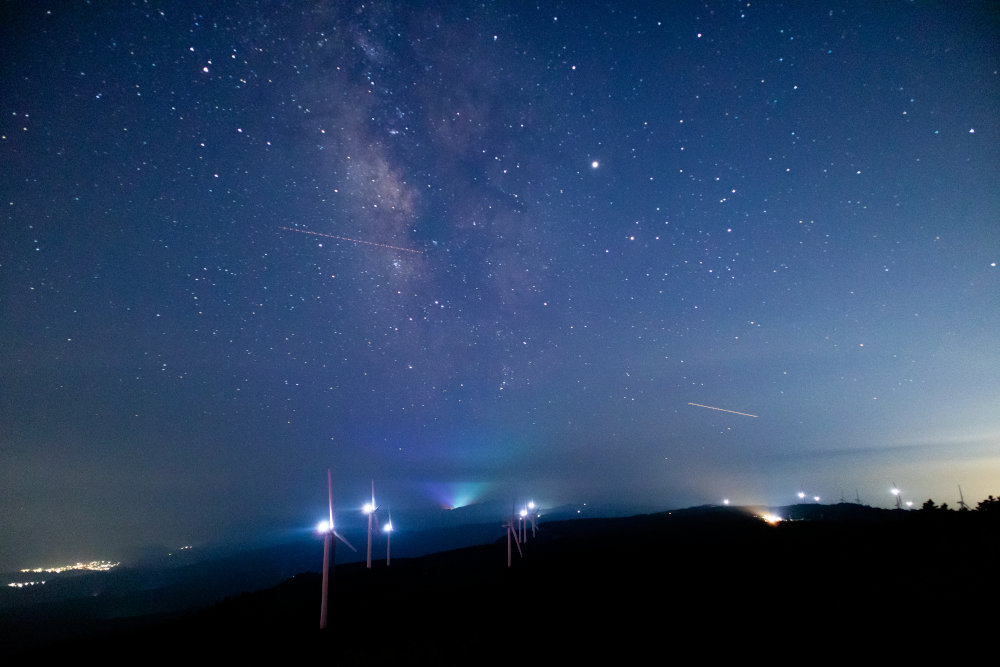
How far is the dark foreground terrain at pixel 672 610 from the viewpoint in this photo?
10859mm

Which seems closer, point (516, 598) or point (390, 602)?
point (516, 598)

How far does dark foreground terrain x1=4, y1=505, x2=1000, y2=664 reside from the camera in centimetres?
1086

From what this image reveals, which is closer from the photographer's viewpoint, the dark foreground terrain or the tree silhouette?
the dark foreground terrain

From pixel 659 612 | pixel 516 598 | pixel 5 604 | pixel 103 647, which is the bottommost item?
pixel 5 604

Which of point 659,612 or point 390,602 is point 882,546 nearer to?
point 659,612

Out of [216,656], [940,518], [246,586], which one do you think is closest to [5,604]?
[246,586]

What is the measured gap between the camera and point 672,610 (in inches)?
559

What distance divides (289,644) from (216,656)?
3.85 metres

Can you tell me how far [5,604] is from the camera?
140000mm

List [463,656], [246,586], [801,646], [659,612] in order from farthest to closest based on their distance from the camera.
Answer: [246,586], [659,612], [463,656], [801,646]

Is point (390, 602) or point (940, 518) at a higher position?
point (940, 518)

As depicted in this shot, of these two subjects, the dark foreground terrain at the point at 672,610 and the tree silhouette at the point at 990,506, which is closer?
the dark foreground terrain at the point at 672,610

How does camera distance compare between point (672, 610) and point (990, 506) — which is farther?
point (990, 506)

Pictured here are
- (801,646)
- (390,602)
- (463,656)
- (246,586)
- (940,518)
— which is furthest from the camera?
(246,586)
